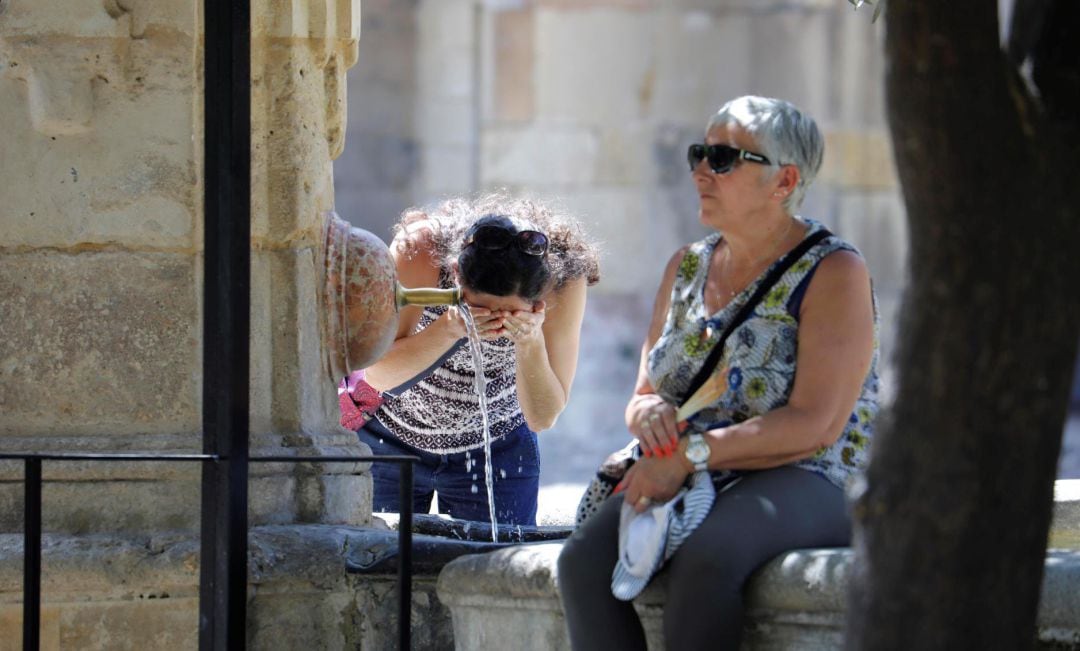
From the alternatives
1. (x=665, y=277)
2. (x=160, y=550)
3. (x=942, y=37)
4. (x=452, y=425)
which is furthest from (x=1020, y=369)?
(x=452, y=425)

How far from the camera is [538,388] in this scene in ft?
15.4

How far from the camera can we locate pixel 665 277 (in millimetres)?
3762

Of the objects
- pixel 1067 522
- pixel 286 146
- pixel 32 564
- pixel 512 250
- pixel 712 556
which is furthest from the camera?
pixel 1067 522

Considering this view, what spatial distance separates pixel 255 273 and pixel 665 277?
91cm

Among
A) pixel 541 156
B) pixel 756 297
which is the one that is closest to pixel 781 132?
pixel 756 297

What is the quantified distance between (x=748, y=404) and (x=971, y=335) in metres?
1.00

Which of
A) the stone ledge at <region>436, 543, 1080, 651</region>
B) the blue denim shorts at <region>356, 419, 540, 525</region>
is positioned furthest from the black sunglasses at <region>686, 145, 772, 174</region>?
the blue denim shorts at <region>356, 419, 540, 525</region>

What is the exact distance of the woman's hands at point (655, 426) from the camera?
3.45 m

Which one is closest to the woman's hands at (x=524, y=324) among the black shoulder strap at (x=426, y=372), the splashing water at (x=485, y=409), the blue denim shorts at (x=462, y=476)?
the splashing water at (x=485, y=409)

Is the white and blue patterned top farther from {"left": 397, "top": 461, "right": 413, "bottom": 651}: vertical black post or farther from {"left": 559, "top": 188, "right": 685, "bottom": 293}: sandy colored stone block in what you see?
{"left": 559, "top": 188, "right": 685, "bottom": 293}: sandy colored stone block

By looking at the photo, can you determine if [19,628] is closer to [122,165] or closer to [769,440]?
[122,165]

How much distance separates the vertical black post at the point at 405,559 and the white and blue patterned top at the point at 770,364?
541 mm

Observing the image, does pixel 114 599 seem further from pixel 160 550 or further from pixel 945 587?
pixel 945 587

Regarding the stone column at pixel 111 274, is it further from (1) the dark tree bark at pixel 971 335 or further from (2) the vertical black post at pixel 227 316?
(1) the dark tree bark at pixel 971 335
